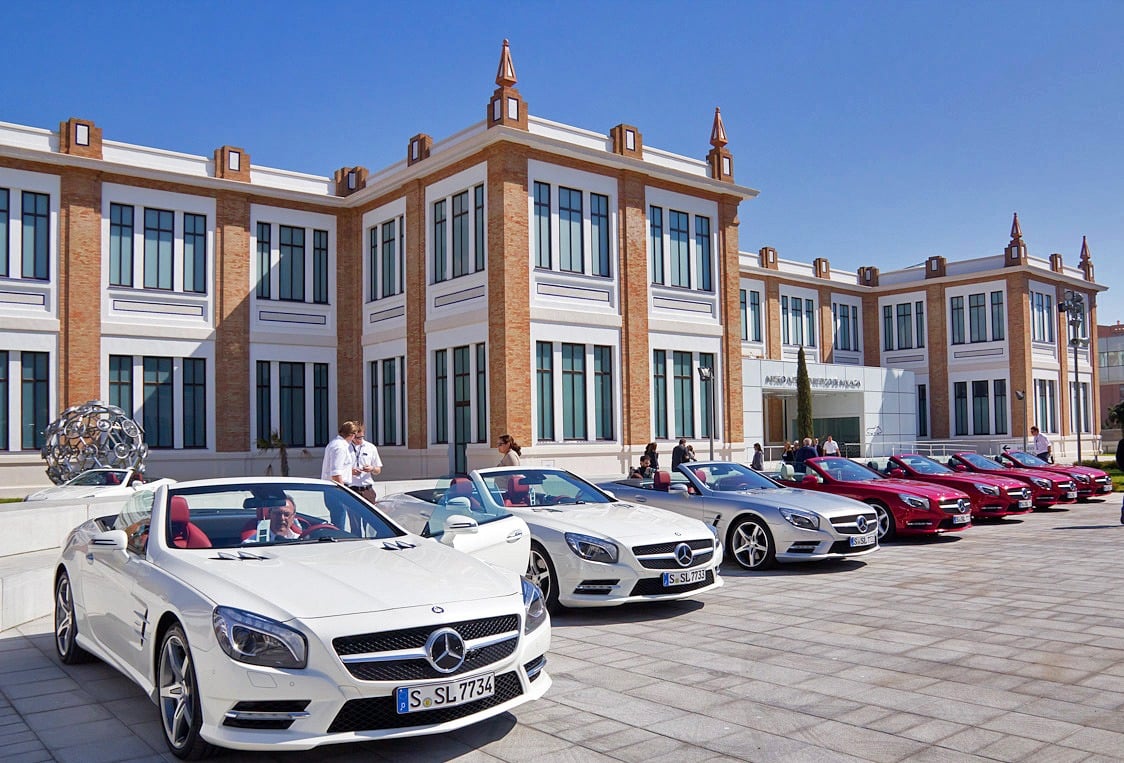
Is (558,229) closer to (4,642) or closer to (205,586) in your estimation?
(4,642)

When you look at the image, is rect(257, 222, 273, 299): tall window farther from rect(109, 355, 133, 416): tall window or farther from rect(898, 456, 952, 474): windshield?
rect(898, 456, 952, 474): windshield

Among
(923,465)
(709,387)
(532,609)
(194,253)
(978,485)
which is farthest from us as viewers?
(709,387)

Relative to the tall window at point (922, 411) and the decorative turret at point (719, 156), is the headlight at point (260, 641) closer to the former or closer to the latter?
the decorative turret at point (719, 156)

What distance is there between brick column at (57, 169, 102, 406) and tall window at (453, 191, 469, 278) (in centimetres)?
1030

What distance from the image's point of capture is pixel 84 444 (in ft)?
71.1

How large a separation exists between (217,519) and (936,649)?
5167 mm

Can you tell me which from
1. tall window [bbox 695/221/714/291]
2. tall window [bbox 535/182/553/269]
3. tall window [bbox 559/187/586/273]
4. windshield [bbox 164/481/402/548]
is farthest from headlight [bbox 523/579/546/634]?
tall window [bbox 695/221/714/291]

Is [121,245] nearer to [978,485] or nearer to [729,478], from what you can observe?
[729,478]

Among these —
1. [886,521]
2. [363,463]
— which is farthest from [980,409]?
[363,463]

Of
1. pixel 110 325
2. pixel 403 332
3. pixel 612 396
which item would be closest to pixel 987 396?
pixel 612 396

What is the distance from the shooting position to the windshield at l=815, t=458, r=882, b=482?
14.7 meters

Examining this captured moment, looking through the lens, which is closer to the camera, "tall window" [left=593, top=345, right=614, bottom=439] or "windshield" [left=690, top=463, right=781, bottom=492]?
"windshield" [left=690, top=463, right=781, bottom=492]

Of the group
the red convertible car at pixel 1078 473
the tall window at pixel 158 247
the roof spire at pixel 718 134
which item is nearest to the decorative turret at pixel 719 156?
the roof spire at pixel 718 134

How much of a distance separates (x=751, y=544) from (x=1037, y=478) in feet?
37.6
